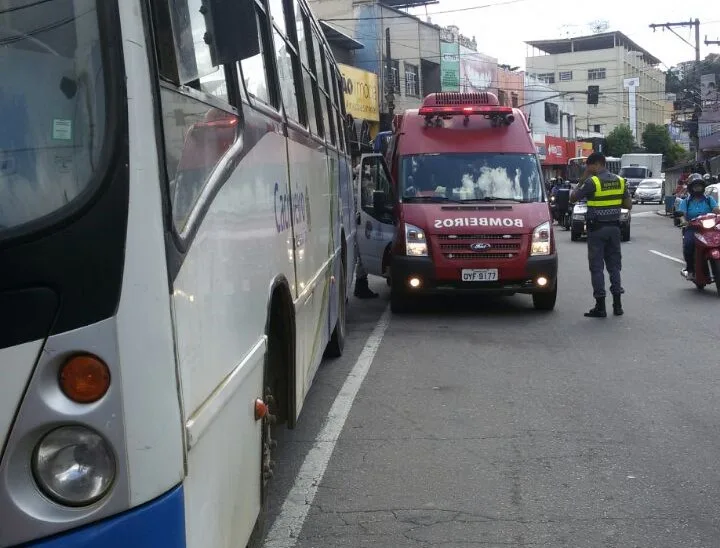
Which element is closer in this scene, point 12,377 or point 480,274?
point 12,377

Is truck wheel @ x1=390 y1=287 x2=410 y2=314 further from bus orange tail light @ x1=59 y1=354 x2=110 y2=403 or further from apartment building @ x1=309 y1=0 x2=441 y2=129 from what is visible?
apartment building @ x1=309 y1=0 x2=441 y2=129

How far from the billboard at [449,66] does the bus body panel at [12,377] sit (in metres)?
51.1

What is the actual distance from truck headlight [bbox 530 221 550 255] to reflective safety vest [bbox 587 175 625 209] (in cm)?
63

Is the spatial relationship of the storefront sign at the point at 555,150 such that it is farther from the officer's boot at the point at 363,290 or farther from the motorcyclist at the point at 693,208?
the officer's boot at the point at 363,290

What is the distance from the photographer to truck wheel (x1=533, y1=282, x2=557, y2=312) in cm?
1176

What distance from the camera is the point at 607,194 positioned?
11125mm

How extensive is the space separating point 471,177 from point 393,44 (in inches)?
1466

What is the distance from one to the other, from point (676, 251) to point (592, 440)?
1756 cm

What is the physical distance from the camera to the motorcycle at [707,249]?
1300 cm

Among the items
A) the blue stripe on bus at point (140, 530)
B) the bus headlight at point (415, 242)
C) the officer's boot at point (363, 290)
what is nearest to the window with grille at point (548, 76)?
the officer's boot at point (363, 290)

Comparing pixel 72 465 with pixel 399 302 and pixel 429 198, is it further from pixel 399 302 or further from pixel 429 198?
pixel 429 198

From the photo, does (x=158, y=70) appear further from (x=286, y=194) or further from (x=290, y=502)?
(x=290, y=502)

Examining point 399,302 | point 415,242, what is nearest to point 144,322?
point 415,242


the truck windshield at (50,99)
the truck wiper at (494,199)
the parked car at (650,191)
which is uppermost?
the truck windshield at (50,99)
